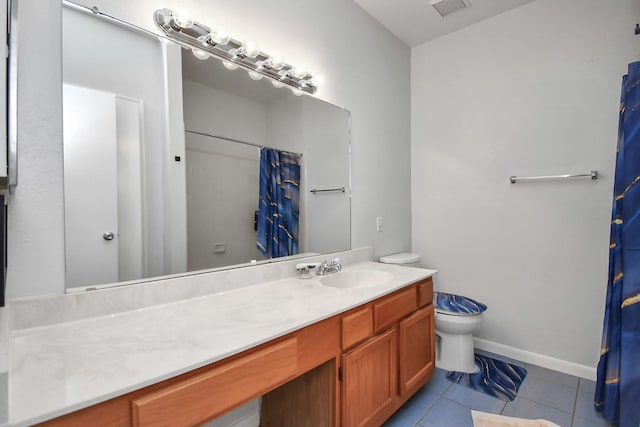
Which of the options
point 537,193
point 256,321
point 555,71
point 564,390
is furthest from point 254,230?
point 555,71

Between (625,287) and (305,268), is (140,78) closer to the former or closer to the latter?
(305,268)

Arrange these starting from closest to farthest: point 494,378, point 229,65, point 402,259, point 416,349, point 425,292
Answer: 1. point 229,65
2. point 416,349
3. point 425,292
4. point 494,378
5. point 402,259

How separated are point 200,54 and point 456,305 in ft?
7.19

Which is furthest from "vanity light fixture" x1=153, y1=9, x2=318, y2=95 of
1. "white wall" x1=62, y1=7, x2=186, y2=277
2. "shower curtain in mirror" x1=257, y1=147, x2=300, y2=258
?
"shower curtain in mirror" x1=257, y1=147, x2=300, y2=258

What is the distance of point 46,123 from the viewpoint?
1020 millimetres

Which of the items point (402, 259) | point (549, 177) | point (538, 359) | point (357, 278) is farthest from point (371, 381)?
point (549, 177)

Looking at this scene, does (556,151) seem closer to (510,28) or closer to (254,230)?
(510,28)

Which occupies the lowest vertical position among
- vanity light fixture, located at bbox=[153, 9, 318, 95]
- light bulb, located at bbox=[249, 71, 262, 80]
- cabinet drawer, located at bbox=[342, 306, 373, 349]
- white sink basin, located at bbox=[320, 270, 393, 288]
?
cabinet drawer, located at bbox=[342, 306, 373, 349]

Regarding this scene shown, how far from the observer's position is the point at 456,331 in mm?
2109

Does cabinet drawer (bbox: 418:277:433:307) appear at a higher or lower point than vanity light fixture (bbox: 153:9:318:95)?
lower

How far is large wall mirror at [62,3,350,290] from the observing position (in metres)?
1.09

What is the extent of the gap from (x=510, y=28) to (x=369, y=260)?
205 cm

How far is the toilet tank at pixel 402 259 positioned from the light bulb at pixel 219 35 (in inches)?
69.1

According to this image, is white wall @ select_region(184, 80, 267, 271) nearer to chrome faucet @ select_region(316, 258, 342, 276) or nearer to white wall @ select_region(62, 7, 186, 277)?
white wall @ select_region(62, 7, 186, 277)
